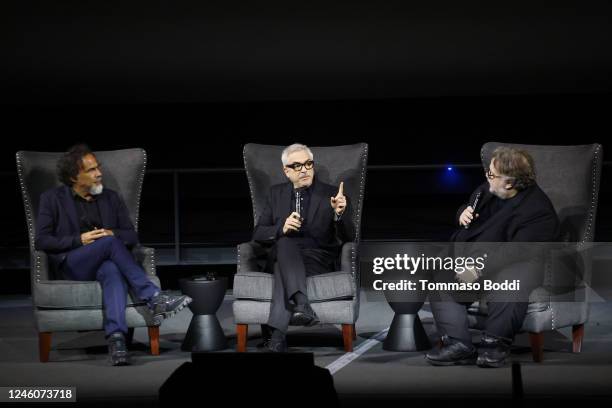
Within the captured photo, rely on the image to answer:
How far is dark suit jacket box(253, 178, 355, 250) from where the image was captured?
4.61m

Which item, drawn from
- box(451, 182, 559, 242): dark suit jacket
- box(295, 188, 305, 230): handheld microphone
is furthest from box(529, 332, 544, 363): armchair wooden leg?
box(295, 188, 305, 230): handheld microphone

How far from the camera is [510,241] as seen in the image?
421cm

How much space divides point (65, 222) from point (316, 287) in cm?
133

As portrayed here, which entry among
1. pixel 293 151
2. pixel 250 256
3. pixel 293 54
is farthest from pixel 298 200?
pixel 293 54

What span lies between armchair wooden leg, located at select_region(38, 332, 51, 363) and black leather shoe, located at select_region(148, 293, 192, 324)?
1.70 feet

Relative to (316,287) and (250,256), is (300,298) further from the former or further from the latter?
(250,256)

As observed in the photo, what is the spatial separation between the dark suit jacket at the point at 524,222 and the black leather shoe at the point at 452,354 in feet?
1.77

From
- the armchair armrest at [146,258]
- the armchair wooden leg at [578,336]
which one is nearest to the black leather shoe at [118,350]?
the armchair armrest at [146,258]

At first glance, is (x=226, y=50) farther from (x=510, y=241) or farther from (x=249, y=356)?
(x=249, y=356)

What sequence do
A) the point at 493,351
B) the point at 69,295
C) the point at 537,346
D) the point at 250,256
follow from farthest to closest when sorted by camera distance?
the point at 250,256
the point at 69,295
the point at 537,346
the point at 493,351

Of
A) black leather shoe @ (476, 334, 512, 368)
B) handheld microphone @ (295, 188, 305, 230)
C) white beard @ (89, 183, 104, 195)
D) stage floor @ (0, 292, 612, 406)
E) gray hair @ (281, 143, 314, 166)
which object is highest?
gray hair @ (281, 143, 314, 166)

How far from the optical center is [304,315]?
13.9 ft

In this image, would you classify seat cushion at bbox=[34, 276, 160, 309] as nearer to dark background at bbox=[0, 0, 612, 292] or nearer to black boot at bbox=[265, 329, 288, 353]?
black boot at bbox=[265, 329, 288, 353]

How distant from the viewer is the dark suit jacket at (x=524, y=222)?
4.15 m
